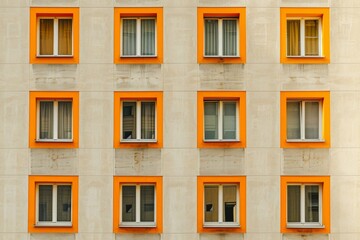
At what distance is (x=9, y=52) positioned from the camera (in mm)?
24875

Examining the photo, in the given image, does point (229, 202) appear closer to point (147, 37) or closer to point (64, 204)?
point (64, 204)

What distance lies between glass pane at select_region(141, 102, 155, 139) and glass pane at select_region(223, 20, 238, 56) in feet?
11.5

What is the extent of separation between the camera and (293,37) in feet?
83.6

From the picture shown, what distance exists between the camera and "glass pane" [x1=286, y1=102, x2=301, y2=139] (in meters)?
25.1

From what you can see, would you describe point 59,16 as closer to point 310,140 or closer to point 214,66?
point 214,66

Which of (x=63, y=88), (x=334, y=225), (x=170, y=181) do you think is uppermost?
(x=63, y=88)

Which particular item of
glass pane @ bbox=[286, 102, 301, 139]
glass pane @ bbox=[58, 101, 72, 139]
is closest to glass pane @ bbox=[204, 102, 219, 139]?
glass pane @ bbox=[286, 102, 301, 139]

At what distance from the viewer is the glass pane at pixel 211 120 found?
25.1 m

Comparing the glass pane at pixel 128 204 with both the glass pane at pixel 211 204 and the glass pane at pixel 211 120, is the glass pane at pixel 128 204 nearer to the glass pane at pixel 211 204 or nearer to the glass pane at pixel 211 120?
the glass pane at pixel 211 204

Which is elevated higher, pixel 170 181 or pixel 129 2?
pixel 129 2

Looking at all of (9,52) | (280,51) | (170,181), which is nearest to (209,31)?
(280,51)

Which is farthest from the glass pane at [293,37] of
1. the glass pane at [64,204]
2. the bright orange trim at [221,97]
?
the glass pane at [64,204]

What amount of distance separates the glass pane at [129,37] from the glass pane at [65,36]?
2080 mm

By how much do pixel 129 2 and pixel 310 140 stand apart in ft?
28.1
